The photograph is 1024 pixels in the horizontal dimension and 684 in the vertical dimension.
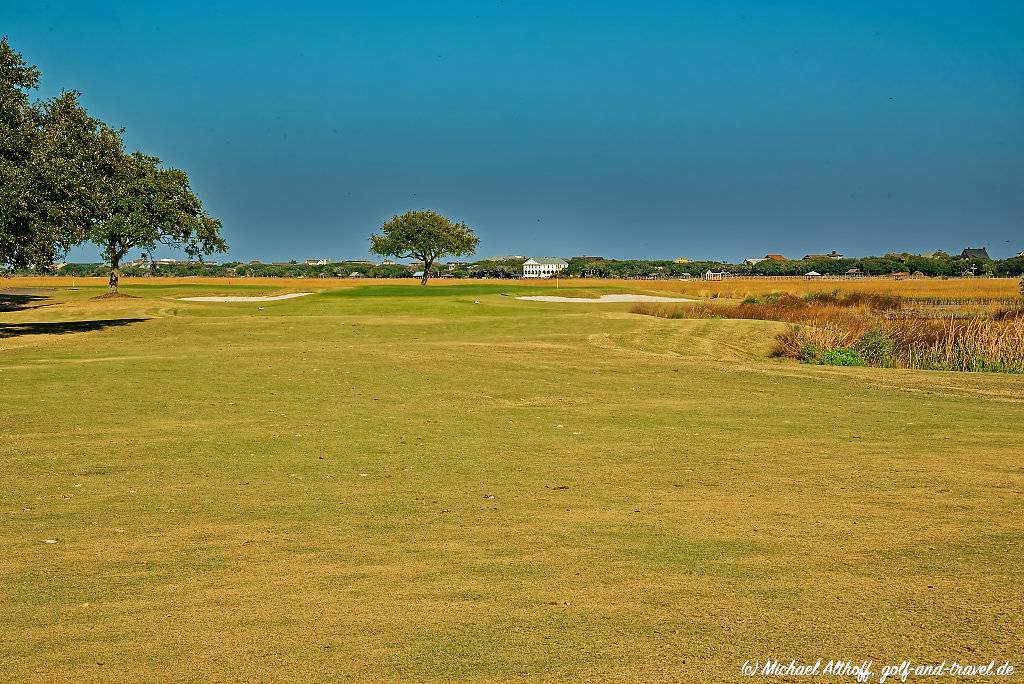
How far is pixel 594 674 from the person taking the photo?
238 inches

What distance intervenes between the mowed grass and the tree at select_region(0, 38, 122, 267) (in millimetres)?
16423

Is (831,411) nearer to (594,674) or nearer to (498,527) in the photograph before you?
(498,527)

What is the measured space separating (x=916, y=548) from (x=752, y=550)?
1.54 m

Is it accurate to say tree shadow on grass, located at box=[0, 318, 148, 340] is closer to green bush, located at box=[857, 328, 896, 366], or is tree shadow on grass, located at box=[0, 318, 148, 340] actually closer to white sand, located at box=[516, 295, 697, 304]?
white sand, located at box=[516, 295, 697, 304]

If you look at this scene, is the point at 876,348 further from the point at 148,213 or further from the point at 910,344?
the point at 148,213

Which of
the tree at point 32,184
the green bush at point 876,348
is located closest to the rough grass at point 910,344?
the green bush at point 876,348

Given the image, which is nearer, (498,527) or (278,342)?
(498,527)

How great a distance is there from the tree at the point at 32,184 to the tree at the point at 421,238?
90195 millimetres

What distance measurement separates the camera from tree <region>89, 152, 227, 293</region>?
237ft

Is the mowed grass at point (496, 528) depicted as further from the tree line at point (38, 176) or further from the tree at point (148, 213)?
the tree at point (148, 213)

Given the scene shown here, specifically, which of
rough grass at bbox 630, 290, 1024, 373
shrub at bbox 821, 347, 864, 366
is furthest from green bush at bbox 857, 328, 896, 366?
shrub at bbox 821, 347, 864, 366

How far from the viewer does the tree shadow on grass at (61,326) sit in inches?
1652

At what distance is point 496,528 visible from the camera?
9797mm

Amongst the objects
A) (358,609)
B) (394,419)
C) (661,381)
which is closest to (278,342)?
(661,381)
